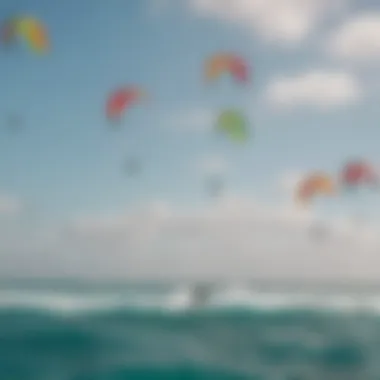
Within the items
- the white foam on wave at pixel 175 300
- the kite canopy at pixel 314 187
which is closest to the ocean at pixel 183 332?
the white foam on wave at pixel 175 300

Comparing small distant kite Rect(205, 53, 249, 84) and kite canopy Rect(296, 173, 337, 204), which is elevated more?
small distant kite Rect(205, 53, 249, 84)

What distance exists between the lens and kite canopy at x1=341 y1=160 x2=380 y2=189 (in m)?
2.45

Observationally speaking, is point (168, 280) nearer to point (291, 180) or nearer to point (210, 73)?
point (291, 180)

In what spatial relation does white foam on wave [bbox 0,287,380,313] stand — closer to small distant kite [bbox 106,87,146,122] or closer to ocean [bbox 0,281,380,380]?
ocean [bbox 0,281,380,380]

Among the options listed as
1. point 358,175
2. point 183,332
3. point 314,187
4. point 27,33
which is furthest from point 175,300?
point 27,33

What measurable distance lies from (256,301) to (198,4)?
3.11 ft

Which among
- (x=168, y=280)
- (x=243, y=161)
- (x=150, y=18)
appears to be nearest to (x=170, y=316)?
(x=168, y=280)

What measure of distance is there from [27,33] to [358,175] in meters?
1.09

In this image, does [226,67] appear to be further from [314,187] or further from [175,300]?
[175,300]

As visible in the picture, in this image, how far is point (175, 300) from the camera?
252cm

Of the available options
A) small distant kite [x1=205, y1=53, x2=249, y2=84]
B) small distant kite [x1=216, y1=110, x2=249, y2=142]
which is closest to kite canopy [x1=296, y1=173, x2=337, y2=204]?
small distant kite [x1=216, y1=110, x2=249, y2=142]

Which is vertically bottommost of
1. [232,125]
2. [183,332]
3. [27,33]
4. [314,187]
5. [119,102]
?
[183,332]

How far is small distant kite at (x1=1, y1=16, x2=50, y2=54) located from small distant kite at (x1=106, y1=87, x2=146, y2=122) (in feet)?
0.84

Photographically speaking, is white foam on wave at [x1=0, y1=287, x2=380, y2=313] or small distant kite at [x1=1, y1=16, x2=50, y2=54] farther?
white foam on wave at [x1=0, y1=287, x2=380, y2=313]
